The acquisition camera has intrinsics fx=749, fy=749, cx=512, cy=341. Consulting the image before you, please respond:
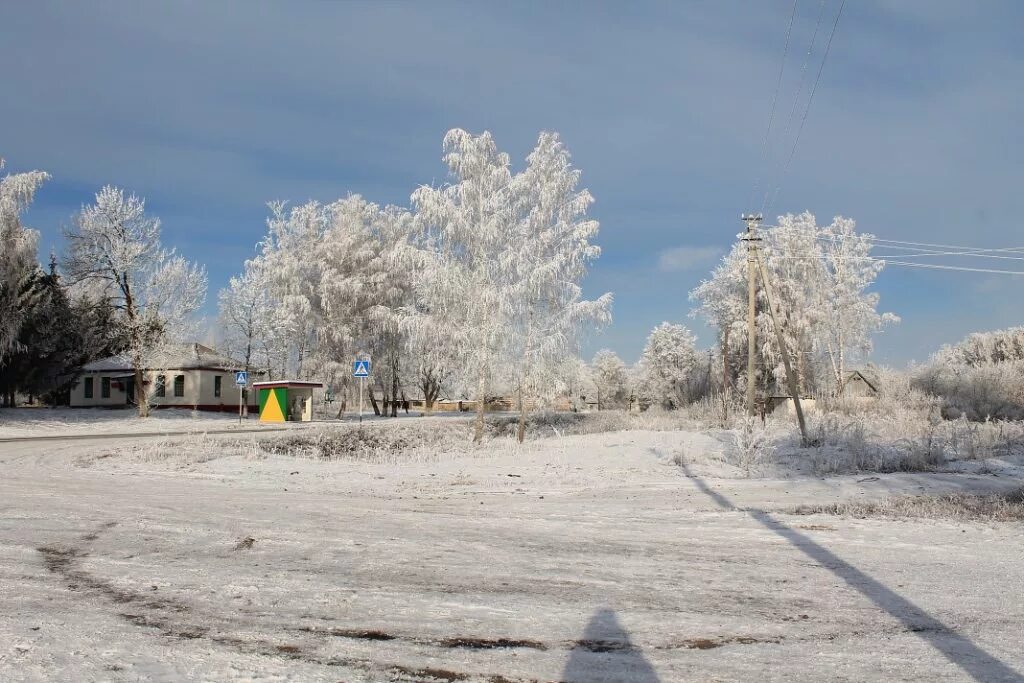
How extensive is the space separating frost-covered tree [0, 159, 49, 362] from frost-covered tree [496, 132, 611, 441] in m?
24.0

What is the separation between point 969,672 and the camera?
4.47 m

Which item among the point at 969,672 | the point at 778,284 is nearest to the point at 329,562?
the point at 969,672

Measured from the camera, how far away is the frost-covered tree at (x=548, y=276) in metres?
25.2

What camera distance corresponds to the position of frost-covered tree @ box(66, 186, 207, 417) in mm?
40844

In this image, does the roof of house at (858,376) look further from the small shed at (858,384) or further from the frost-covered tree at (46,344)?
the frost-covered tree at (46,344)

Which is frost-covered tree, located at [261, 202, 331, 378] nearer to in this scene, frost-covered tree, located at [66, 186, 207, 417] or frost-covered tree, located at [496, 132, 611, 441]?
frost-covered tree, located at [66, 186, 207, 417]

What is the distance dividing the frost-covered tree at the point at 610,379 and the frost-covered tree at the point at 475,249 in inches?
3516

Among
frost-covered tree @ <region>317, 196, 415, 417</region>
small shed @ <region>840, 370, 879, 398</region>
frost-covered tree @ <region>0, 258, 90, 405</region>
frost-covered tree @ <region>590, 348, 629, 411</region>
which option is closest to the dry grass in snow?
frost-covered tree @ <region>317, 196, 415, 417</region>

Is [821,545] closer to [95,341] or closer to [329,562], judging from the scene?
[329,562]

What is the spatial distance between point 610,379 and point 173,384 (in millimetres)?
75734

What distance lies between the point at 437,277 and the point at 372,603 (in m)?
20.1

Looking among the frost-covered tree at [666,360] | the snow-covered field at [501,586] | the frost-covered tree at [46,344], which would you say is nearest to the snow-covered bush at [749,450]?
the snow-covered field at [501,586]

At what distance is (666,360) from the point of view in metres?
88.4

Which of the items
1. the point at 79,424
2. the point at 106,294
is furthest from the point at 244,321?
the point at 79,424
